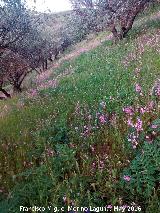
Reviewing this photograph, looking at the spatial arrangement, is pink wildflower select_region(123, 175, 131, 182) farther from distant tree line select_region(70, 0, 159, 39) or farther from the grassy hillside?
distant tree line select_region(70, 0, 159, 39)

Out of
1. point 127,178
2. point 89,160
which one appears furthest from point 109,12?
point 127,178

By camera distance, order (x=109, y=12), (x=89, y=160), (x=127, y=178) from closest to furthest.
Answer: (x=127, y=178) → (x=89, y=160) → (x=109, y=12)

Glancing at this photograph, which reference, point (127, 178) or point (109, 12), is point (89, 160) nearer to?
point (127, 178)

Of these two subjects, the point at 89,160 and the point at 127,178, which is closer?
the point at 127,178

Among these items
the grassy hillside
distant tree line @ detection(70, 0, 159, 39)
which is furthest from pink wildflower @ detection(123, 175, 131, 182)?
distant tree line @ detection(70, 0, 159, 39)

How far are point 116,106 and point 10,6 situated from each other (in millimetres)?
9370

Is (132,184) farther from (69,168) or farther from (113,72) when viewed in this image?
(113,72)

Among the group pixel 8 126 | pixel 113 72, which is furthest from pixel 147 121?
pixel 113 72

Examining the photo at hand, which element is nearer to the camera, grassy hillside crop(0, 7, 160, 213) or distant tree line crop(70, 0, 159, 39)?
grassy hillside crop(0, 7, 160, 213)

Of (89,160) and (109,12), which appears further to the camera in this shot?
(109,12)

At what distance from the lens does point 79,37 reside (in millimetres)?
55719

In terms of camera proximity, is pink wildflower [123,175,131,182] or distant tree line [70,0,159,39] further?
distant tree line [70,0,159,39]

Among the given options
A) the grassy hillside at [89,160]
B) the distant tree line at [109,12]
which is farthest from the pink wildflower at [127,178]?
the distant tree line at [109,12]

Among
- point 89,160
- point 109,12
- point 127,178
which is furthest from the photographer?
point 109,12
